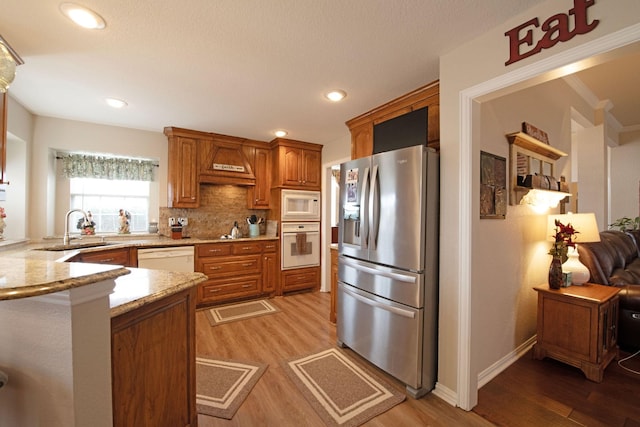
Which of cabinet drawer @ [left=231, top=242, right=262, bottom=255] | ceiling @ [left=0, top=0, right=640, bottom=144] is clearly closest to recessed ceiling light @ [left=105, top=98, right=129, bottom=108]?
ceiling @ [left=0, top=0, right=640, bottom=144]

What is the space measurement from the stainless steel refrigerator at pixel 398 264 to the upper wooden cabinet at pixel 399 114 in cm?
48

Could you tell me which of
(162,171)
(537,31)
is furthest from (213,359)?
(537,31)

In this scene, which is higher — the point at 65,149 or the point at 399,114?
the point at 399,114

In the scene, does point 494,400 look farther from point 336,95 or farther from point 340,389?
point 336,95

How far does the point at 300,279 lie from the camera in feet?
14.3

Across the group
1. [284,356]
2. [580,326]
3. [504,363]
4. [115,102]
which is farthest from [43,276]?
[580,326]

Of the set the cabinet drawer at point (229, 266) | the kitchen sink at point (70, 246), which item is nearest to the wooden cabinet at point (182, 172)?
the cabinet drawer at point (229, 266)

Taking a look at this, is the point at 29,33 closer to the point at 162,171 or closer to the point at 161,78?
the point at 161,78

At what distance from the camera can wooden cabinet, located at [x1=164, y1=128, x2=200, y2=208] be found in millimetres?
3697

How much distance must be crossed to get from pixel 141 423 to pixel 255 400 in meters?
0.87

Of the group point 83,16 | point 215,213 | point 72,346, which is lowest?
point 72,346

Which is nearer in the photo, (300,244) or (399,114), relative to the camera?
(399,114)

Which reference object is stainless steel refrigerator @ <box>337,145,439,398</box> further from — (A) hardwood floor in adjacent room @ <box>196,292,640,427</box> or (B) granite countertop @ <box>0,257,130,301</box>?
(B) granite countertop @ <box>0,257,130,301</box>

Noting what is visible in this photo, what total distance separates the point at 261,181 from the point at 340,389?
3.26m
